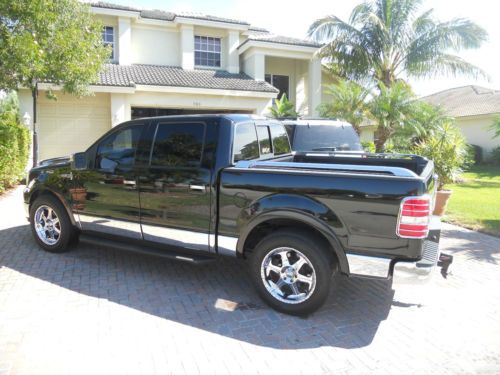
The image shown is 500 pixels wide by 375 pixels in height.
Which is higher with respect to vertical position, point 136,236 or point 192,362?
point 136,236

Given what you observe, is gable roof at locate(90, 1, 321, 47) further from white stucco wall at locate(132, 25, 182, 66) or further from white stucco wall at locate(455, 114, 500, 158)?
white stucco wall at locate(455, 114, 500, 158)

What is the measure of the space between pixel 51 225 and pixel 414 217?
4.83 meters

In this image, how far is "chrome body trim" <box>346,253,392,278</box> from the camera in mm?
3440

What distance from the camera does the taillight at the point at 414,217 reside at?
10.7ft

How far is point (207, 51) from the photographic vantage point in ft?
61.6

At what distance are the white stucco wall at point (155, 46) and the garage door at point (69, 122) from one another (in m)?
3.54

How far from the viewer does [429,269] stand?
11.1 ft

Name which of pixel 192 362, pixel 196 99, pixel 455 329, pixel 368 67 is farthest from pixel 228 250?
pixel 368 67

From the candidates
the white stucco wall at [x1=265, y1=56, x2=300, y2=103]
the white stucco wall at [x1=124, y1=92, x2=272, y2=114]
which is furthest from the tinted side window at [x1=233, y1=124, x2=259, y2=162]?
the white stucco wall at [x1=265, y1=56, x2=300, y2=103]

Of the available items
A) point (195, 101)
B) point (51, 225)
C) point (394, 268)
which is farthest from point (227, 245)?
point (195, 101)

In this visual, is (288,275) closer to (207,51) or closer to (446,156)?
(446,156)

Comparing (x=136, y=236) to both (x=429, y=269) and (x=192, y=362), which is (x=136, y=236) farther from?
(x=429, y=269)

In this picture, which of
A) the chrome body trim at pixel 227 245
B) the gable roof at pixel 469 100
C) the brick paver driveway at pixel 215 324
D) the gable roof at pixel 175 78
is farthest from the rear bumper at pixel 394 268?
the gable roof at pixel 469 100

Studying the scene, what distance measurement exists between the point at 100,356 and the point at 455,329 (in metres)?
3.20
